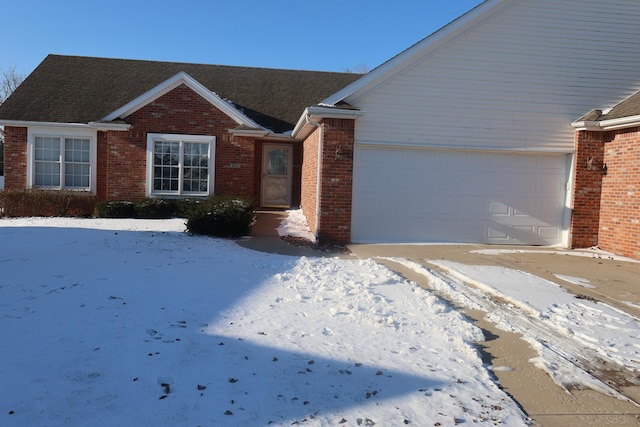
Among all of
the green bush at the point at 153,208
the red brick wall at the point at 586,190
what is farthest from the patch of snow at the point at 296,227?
the red brick wall at the point at 586,190

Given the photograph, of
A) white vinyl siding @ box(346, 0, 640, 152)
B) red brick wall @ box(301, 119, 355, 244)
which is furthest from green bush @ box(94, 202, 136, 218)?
white vinyl siding @ box(346, 0, 640, 152)

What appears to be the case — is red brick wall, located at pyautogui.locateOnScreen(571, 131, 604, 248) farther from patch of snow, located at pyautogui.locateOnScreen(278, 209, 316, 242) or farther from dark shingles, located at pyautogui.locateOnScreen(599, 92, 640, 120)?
patch of snow, located at pyautogui.locateOnScreen(278, 209, 316, 242)

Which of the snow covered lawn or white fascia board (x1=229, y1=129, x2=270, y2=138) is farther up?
white fascia board (x1=229, y1=129, x2=270, y2=138)

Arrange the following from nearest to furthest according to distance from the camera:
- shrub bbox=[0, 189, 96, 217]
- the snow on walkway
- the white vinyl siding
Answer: the snow on walkway, the white vinyl siding, shrub bbox=[0, 189, 96, 217]

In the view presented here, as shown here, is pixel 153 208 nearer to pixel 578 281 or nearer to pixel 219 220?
pixel 219 220

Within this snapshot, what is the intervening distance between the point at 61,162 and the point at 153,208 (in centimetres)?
433

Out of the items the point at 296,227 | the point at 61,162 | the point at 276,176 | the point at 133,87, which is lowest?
the point at 296,227

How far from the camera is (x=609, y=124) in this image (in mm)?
10695

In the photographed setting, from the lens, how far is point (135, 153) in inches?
603

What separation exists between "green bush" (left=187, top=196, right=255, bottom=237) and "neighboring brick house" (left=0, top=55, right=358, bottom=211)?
4.63 meters

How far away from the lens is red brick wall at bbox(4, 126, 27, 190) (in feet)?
53.0

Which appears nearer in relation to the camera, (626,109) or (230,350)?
(230,350)

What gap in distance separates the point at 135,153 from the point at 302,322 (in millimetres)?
12121

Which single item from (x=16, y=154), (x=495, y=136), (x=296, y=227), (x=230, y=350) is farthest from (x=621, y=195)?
(x=16, y=154)
